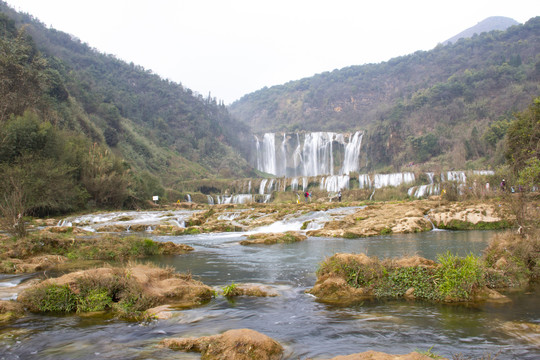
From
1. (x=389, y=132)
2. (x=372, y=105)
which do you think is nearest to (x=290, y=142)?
(x=389, y=132)

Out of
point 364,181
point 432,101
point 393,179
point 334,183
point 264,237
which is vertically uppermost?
point 432,101

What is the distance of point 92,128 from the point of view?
50.8 m

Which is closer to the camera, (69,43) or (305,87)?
(69,43)

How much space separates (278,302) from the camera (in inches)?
255

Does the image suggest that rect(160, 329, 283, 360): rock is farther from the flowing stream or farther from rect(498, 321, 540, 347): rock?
rect(498, 321, 540, 347): rock

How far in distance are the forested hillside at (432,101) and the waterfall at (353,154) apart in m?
2.38

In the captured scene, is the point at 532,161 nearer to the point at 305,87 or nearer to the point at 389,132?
the point at 389,132

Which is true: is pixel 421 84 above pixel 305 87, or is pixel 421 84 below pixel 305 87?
below

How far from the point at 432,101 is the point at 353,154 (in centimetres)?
2240

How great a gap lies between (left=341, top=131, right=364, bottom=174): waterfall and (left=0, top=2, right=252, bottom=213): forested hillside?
2312cm

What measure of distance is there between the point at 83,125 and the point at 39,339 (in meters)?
51.0

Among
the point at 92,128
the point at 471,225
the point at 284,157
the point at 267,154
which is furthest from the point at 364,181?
the point at 267,154

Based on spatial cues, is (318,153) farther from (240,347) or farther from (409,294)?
(240,347)

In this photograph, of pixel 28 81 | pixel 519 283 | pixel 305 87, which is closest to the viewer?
pixel 519 283
